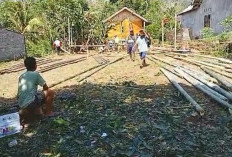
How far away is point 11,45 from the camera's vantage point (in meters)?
22.4

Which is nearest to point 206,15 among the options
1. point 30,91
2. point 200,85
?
point 200,85

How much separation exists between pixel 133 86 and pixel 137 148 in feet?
16.9

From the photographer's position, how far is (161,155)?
4.99m

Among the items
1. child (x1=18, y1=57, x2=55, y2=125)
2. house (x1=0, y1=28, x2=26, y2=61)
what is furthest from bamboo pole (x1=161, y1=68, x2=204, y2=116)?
house (x1=0, y1=28, x2=26, y2=61)

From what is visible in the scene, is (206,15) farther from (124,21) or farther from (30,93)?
(30,93)

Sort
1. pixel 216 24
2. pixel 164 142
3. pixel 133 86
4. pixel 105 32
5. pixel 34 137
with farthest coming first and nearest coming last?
pixel 105 32 → pixel 216 24 → pixel 133 86 → pixel 34 137 → pixel 164 142

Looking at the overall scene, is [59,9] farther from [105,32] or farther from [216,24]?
[216,24]

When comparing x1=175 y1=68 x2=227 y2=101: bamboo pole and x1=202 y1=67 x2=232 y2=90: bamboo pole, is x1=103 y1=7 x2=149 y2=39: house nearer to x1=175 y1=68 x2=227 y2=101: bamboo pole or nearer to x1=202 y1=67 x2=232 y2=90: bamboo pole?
x1=202 y1=67 x2=232 y2=90: bamboo pole

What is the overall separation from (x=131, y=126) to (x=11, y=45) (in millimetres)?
17886

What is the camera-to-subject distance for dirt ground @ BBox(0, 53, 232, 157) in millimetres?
5246

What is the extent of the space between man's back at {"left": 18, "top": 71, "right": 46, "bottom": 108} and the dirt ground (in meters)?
0.48

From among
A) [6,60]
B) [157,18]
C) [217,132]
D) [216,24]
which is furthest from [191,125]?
[157,18]

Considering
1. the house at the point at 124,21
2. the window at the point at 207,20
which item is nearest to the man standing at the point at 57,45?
the house at the point at 124,21

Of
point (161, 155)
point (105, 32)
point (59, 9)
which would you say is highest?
point (59, 9)
